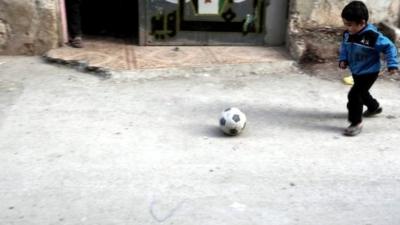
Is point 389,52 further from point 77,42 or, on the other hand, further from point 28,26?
point 28,26

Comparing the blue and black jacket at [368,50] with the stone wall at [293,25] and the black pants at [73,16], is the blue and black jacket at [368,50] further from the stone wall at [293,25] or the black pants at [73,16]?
the black pants at [73,16]

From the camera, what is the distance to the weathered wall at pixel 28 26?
5.81 m

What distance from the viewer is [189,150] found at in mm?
4012

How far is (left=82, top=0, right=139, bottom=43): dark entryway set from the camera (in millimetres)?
6906

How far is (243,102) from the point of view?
499 cm

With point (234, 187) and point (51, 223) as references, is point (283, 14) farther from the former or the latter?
point (51, 223)

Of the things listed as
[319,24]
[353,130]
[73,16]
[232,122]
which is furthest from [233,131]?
[73,16]

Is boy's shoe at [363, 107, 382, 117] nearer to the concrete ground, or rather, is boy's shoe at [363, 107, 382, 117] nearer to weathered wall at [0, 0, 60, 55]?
the concrete ground

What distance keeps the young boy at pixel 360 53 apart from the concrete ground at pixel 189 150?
23cm

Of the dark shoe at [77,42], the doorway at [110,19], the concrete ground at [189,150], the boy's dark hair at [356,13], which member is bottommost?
the concrete ground at [189,150]

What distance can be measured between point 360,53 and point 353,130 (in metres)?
0.62

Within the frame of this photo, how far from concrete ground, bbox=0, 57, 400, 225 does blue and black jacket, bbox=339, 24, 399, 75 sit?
52 cm

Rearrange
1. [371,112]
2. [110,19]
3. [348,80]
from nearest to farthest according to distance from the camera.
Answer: [371,112]
[348,80]
[110,19]

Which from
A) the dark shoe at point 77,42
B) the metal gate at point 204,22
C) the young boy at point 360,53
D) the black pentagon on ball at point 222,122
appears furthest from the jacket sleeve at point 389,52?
the dark shoe at point 77,42
